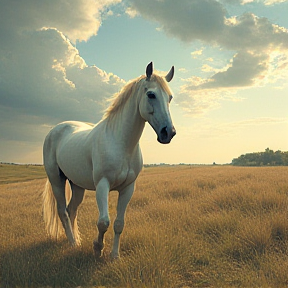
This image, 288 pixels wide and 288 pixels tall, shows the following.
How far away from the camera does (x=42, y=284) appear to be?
343cm

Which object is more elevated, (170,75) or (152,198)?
(170,75)

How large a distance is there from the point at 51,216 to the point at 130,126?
3062 millimetres

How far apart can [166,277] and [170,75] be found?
9.24 feet

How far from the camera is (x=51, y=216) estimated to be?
5574 mm

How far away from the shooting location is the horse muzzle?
10.5 feet

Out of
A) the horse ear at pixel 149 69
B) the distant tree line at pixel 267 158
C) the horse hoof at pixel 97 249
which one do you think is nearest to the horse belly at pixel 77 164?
the horse hoof at pixel 97 249

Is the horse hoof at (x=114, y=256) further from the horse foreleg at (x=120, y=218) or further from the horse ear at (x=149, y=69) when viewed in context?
the horse ear at (x=149, y=69)

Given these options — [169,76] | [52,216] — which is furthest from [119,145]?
[52,216]

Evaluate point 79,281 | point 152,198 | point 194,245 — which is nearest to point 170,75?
point 194,245

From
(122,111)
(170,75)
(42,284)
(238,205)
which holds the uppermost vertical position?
(170,75)

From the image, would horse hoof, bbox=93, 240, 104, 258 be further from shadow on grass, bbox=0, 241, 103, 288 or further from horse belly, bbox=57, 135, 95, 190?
horse belly, bbox=57, 135, 95, 190

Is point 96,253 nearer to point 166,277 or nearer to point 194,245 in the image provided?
point 166,277

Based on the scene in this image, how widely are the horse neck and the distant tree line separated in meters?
75.1

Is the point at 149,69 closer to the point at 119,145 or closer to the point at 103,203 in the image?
the point at 119,145
